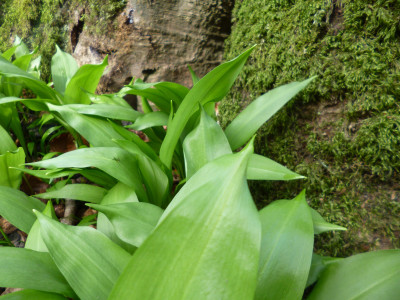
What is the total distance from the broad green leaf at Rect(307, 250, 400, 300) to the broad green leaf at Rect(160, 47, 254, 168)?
51cm

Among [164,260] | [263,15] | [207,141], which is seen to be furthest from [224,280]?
[263,15]

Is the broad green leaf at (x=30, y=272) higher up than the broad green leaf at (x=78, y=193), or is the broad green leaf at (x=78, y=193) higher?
the broad green leaf at (x=30, y=272)

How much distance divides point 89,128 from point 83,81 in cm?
37

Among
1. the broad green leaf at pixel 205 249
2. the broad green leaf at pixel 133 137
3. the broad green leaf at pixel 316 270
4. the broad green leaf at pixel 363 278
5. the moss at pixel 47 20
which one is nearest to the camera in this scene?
the broad green leaf at pixel 205 249

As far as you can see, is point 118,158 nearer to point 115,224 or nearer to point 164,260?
point 115,224

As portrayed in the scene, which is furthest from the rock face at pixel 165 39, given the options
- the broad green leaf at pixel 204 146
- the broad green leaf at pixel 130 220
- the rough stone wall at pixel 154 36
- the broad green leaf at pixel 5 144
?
the broad green leaf at pixel 130 220

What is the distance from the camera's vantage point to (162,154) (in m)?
0.86

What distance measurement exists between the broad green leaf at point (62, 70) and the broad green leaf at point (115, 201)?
82cm

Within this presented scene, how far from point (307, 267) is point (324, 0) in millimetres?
745

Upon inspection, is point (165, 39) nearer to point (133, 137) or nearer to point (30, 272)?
point (133, 137)

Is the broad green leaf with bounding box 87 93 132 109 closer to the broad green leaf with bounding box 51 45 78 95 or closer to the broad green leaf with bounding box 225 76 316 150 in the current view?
the broad green leaf with bounding box 51 45 78 95

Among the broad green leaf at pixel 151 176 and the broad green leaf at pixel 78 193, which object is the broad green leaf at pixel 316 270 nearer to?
the broad green leaf at pixel 151 176

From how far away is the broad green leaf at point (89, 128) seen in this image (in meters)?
0.91

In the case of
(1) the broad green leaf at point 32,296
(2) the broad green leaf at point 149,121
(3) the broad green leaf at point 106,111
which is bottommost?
(1) the broad green leaf at point 32,296
